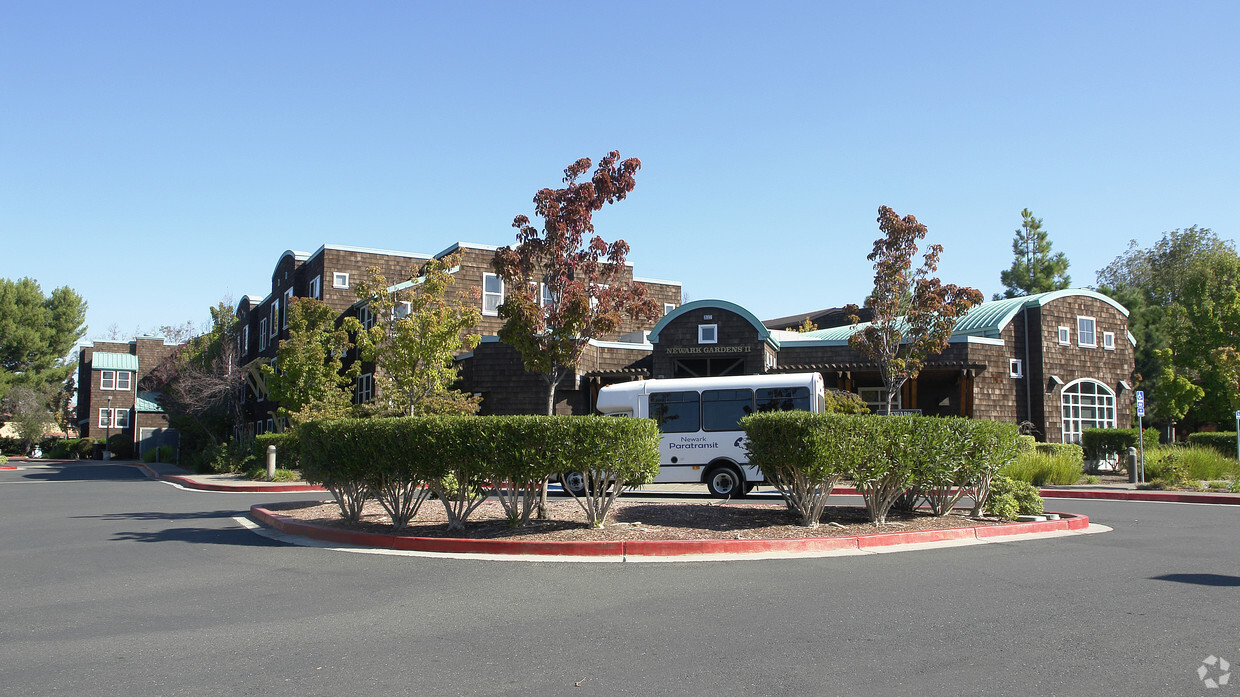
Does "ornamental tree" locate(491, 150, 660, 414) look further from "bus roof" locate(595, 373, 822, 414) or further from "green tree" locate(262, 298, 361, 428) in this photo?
"green tree" locate(262, 298, 361, 428)

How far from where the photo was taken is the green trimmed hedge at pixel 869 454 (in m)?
11.4

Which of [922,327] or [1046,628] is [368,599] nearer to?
[1046,628]

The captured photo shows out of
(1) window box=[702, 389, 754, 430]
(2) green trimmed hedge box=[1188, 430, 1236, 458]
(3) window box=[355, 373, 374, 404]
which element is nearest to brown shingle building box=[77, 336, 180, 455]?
(3) window box=[355, 373, 374, 404]

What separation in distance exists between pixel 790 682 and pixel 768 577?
3.65 metres

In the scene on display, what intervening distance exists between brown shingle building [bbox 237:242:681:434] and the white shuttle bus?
23.3ft

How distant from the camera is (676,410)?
777 inches

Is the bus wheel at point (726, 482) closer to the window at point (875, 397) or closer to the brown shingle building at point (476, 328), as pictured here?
the brown shingle building at point (476, 328)

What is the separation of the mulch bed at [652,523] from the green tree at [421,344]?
635 centimetres

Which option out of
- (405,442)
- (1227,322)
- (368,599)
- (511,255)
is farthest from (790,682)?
(1227,322)

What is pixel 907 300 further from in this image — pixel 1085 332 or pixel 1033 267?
pixel 1033 267

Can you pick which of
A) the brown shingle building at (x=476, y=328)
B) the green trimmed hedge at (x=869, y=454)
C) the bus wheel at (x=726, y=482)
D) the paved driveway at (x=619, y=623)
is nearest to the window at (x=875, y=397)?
the brown shingle building at (x=476, y=328)

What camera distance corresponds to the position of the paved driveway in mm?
5320

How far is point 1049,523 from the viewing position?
12719 mm

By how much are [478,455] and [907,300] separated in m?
17.9
